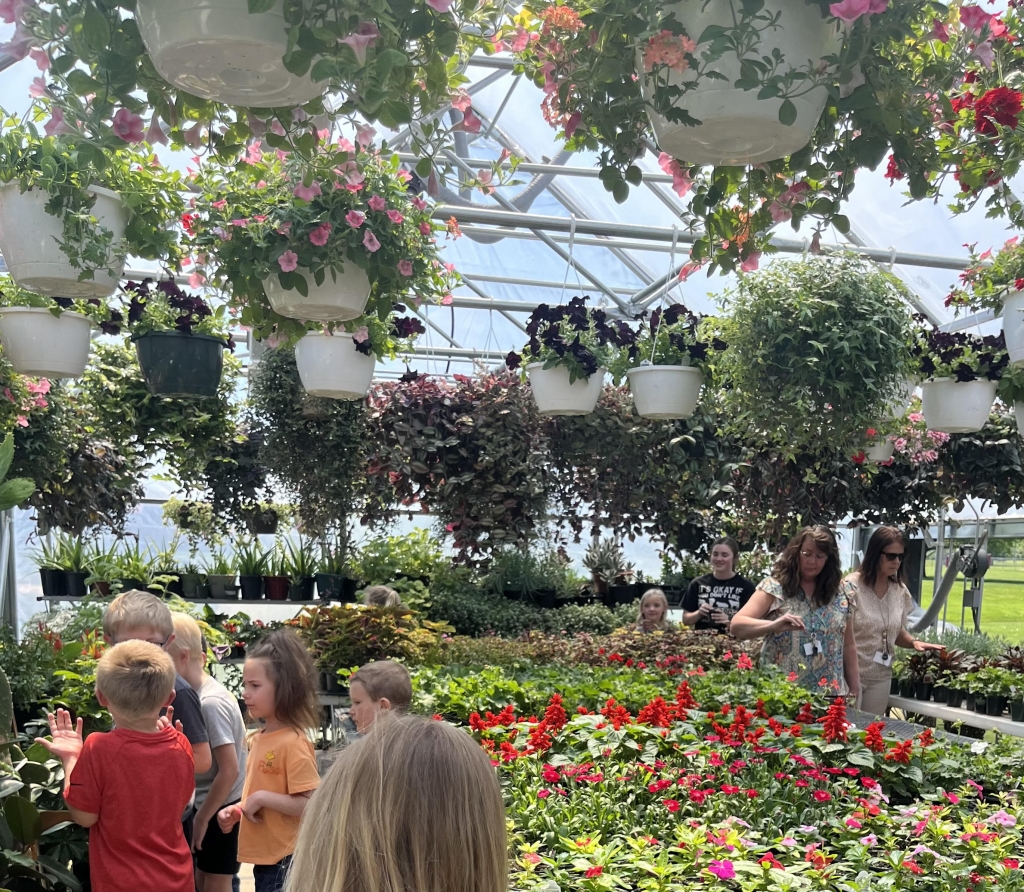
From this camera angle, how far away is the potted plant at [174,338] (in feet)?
12.4

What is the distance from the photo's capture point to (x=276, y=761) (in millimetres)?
2549

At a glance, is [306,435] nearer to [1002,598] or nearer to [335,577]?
[335,577]

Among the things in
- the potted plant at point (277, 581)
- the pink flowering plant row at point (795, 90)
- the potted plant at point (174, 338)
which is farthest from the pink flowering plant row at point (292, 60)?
the potted plant at point (277, 581)

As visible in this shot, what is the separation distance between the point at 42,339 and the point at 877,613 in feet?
11.5

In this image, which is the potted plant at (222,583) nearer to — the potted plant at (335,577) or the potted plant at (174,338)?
the potted plant at (335,577)

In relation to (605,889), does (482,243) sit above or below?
above

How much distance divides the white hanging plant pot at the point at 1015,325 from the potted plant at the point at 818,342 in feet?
1.31

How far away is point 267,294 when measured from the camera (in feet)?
8.27

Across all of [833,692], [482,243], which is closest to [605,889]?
[833,692]

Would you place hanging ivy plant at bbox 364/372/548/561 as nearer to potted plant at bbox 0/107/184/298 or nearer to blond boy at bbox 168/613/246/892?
blond boy at bbox 168/613/246/892

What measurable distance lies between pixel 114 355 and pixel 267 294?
10.8ft

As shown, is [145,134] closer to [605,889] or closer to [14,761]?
[605,889]

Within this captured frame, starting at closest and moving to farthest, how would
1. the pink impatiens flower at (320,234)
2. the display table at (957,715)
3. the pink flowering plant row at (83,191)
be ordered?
1. the pink flowering plant row at (83,191)
2. the pink impatiens flower at (320,234)
3. the display table at (957,715)

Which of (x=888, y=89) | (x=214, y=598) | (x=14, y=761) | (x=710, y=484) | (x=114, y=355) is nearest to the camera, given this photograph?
(x=888, y=89)
